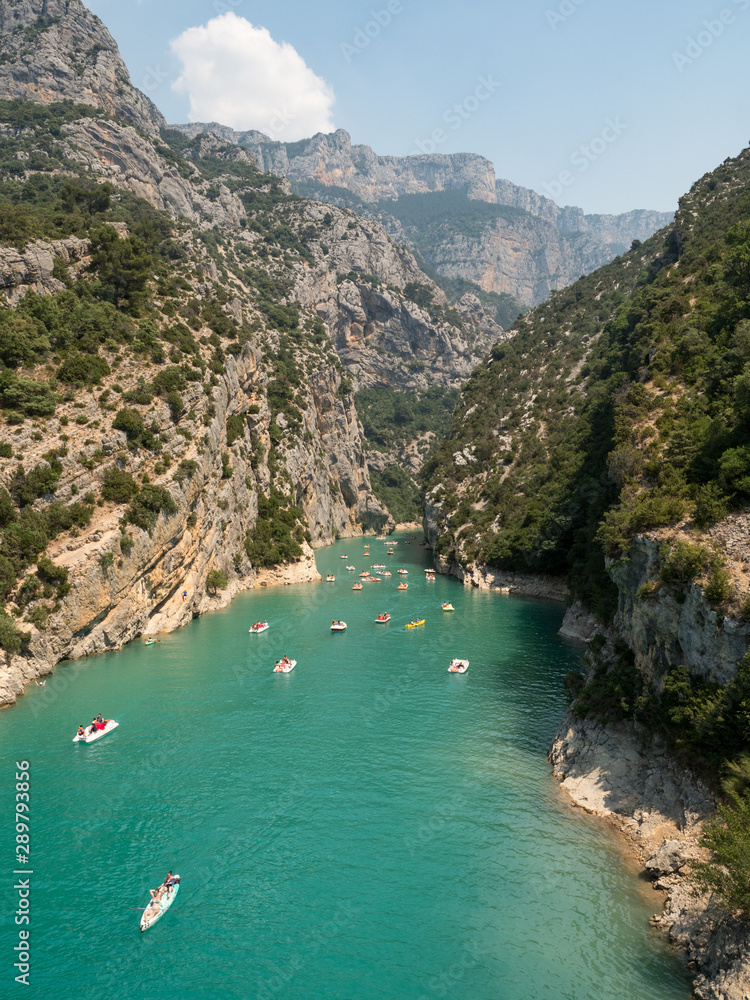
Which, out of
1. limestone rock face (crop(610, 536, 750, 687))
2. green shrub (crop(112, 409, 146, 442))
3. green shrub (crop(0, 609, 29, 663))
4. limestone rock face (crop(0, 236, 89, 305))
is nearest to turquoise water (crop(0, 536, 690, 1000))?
green shrub (crop(0, 609, 29, 663))

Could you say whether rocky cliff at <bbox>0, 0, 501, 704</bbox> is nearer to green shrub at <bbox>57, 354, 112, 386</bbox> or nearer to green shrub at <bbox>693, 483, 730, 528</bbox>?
green shrub at <bbox>57, 354, 112, 386</bbox>

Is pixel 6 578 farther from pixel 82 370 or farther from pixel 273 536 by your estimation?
pixel 273 536

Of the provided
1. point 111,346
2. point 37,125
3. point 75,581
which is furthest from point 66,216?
point 37,125

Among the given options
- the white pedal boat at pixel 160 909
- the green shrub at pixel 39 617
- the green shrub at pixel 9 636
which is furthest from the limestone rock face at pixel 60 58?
the white pedal boat at pixel 160 909

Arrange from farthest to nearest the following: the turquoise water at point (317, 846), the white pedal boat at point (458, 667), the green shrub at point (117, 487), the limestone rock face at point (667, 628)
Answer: the green shrub at point (117, 487) < the white pedal boat at point (458, 667) < the limestone rock face at point (667, 628) < the turquoise water at point (317, 846)

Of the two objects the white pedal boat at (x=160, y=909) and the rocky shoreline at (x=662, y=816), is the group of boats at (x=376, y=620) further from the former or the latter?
the white pedal boat at (x=160, y=909)

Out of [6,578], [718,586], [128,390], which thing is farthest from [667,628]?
[128,390]
